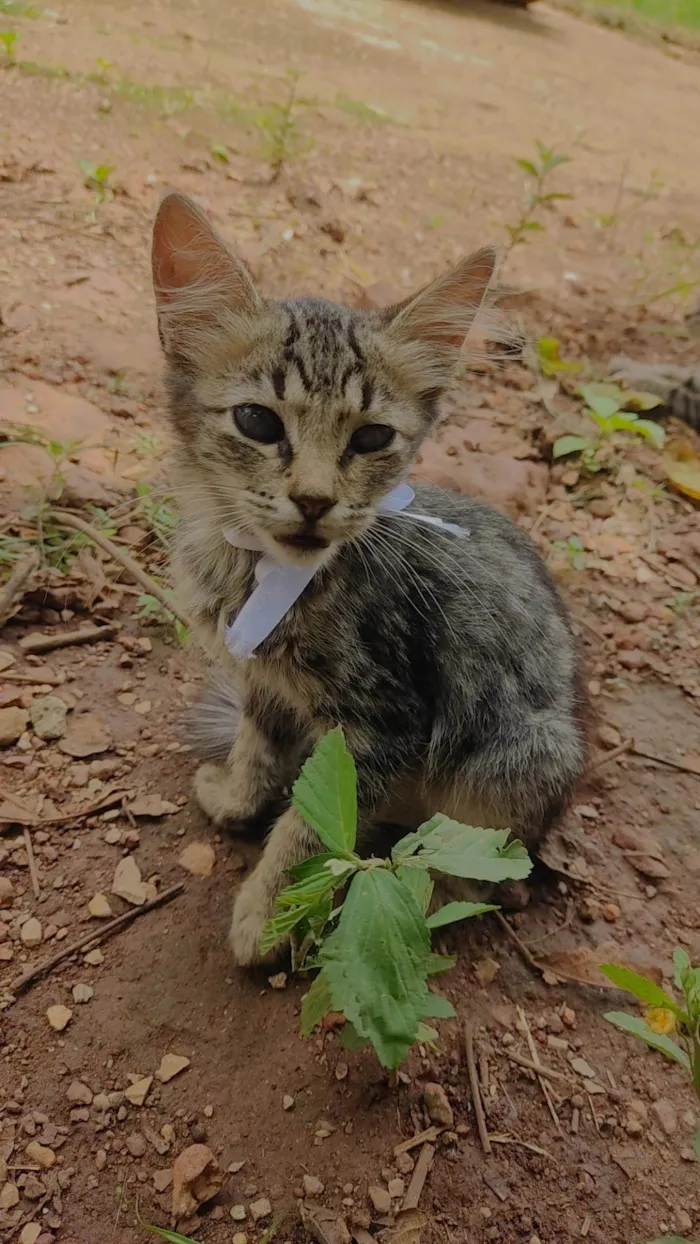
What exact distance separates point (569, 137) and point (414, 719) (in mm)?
8700

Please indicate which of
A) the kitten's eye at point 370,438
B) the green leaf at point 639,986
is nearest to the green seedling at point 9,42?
the kitten's eye at point 370,438

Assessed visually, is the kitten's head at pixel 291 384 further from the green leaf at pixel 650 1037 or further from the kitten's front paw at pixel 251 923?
the green leaf at pixel 650 1037

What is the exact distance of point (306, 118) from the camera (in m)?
6.70

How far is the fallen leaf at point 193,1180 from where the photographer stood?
5.36 ft

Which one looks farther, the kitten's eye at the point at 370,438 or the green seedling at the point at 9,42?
the green seedling at the point at 9,42

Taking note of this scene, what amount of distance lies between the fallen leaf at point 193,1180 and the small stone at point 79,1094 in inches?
9.3

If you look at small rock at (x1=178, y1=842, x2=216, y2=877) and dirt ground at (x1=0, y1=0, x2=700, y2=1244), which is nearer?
dirt ground at (x1=0, y1=0, x2=700, y2=1244)

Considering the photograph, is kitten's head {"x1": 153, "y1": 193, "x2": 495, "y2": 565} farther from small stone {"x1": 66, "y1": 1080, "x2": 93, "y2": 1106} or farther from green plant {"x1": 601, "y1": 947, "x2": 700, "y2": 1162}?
small stone {"x1": 66, "y1": 1080, "x2": 93, "y2": 1106}

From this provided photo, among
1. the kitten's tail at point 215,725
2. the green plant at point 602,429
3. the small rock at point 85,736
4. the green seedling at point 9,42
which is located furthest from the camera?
the green seedling at point 9,42

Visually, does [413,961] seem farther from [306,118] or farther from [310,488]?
[306,118]

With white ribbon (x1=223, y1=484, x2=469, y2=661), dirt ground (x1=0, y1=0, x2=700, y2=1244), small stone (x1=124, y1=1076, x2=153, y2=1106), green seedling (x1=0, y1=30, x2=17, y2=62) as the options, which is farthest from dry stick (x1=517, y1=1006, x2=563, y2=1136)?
green seedling (x1=0, y1=30, x2=17, y2=62)

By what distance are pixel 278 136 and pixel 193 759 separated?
15.9 ft

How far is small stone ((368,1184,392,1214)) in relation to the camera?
168 cm

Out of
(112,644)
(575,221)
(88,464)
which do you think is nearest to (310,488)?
(112,644)
